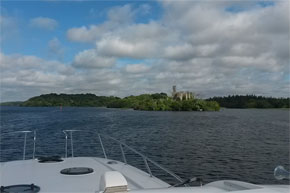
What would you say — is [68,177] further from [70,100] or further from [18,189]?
[70,100]

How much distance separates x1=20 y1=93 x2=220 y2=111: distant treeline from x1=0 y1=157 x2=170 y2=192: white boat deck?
94.6 m

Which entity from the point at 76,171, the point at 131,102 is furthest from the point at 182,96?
the point at 76,171

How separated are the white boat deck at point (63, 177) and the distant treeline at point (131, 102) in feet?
310

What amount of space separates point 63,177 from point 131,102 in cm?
12394

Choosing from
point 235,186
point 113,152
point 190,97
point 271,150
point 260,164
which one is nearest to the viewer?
point 235,186

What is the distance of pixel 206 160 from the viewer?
48.1 ft

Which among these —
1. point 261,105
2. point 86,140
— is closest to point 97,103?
point 261,105

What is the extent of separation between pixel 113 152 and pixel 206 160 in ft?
15.5

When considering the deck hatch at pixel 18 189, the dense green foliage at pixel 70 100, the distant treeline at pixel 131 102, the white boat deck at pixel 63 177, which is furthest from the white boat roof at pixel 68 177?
the dense green foliage at pixel 70 100

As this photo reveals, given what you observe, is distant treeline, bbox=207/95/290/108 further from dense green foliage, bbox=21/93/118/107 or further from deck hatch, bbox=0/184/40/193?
deck hatch, bbox=0/184/40/193

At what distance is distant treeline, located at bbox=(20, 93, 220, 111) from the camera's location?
10062 cm

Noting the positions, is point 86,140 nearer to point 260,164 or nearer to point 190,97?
point 260,164

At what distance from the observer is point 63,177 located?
453 cm

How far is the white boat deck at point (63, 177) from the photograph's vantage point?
4.13 m
